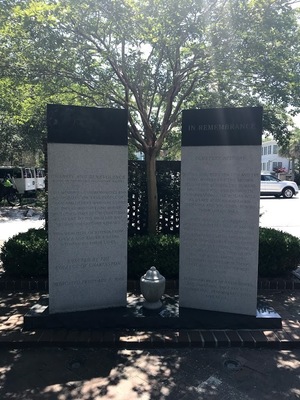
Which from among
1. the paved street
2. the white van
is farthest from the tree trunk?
the white van

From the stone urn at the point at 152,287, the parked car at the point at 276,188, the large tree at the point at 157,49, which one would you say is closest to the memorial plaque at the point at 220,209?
the stone urn at the point at 152,287

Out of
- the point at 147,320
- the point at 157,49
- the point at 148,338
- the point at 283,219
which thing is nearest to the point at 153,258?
the point at 147,320

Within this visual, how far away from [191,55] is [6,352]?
487 cm

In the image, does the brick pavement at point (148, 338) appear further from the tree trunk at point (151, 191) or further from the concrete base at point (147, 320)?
the tree trunk at point (151, 191)

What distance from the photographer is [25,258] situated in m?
5.31

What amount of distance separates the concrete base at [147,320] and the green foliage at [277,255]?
1430 millimetres

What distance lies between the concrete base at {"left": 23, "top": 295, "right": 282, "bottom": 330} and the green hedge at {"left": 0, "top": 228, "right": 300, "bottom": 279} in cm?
127

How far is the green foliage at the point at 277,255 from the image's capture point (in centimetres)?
550

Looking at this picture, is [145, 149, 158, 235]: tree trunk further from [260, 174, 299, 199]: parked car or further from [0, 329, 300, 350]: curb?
[260, 174, 299, 199]: parked car

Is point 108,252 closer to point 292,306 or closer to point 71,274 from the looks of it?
point 71,274

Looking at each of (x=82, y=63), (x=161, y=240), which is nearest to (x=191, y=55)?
(x=82, y=63)

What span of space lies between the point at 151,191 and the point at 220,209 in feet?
8.64

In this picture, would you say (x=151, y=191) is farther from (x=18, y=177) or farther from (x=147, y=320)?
(x=18, y=177)

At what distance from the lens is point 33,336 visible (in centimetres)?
373
